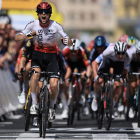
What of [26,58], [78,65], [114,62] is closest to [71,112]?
[114,62]

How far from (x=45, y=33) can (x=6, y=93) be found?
198 inches

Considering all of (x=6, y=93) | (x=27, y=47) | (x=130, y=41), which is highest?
(x=130, y=41)

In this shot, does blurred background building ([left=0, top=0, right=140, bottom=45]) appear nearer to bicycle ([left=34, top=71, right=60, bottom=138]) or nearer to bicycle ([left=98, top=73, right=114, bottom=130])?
bicycle ([left=98, top=73, right=114, bottom=130])

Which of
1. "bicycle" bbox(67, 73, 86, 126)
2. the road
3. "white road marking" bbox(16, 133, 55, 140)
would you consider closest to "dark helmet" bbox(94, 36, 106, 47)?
"bicycle" bbox(67, 73, 86, 126)

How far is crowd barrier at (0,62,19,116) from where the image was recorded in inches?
515

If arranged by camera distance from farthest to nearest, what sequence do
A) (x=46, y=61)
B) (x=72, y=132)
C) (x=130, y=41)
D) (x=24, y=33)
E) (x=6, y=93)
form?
(x=130, y=41) < (x=6, y=93) < (x=72, y=132) < (x=46, y=61) < (x=24, y=33)

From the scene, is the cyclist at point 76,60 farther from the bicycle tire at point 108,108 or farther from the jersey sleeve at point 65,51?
the bicycle tire at point 108,108

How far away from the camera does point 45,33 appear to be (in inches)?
358

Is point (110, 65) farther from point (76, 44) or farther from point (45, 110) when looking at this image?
point (45, 110)

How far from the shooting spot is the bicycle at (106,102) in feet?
32.8

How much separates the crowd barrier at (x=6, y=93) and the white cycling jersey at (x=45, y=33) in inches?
149

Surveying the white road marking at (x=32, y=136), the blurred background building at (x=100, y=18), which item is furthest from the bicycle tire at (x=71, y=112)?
the blurred background building at (x=100, y=18)

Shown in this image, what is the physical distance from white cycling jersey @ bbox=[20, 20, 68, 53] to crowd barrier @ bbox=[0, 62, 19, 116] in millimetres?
3789

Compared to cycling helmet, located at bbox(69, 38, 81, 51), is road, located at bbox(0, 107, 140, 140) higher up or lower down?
lower down
